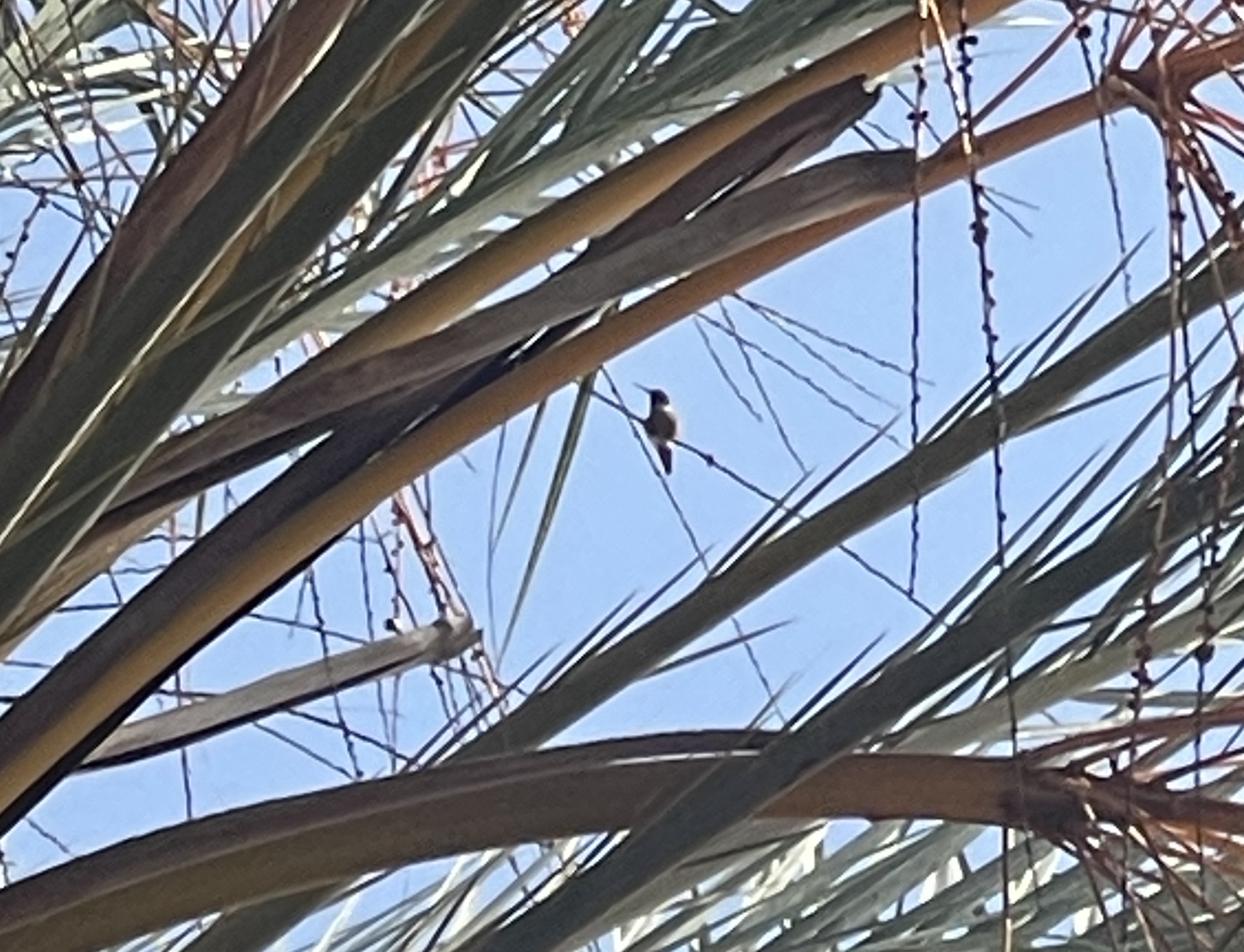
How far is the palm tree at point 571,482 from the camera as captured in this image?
420 millimetres

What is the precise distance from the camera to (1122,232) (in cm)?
53

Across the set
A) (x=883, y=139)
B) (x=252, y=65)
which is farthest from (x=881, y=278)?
(x=252, y=65)

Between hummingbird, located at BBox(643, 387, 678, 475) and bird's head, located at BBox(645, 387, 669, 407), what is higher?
bird's head, located at BBox(645, 387, 669, 407)

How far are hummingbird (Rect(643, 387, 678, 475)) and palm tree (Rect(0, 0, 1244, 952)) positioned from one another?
2 centimetres

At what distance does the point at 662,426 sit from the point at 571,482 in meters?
0.10

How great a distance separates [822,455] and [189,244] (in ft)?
1.51

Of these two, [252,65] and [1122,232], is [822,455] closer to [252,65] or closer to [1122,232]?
[1122,232]

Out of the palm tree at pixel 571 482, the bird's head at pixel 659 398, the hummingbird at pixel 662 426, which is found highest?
the bird's head at pixel 659 398

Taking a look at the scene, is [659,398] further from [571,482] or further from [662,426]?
[571,482]

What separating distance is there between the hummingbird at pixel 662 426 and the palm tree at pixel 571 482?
17 millimetres

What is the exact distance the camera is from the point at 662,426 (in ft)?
2.60

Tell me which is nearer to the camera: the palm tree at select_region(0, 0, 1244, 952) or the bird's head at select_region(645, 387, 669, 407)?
the palm tree at select_region(0, 0, 1244, 952)

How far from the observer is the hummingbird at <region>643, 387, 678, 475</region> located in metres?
0.76

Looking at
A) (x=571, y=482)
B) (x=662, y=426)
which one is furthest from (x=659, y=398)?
(x=571, y=482)
